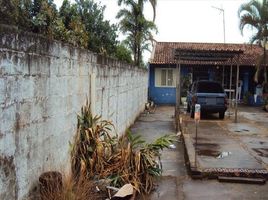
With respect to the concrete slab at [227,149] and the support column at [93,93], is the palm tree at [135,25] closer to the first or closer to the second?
the concrete slab at [227,149]

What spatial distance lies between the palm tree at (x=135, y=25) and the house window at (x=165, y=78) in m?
2.58

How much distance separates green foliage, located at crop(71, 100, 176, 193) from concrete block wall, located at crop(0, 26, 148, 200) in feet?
1.04

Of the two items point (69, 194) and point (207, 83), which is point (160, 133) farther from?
point (69, 194)

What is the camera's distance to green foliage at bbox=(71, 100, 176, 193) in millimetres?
7039

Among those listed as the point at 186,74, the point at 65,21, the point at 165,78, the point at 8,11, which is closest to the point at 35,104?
the point at 8,11

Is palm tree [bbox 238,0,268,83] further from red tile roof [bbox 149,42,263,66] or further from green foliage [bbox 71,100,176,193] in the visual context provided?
green foliage [bbox 71,100,176,193]

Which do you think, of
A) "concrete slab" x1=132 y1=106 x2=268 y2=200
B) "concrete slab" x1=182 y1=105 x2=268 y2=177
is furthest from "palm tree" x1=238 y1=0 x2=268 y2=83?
"concrete slab" x1=132 y1=106 x2=268 y2=200

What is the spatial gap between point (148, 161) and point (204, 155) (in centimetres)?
329

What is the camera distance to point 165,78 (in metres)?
32.3

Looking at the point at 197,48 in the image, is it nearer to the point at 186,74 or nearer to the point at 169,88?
the point at 186,74

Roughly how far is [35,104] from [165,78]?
90.4 feet

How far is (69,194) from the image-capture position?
17.4 feet

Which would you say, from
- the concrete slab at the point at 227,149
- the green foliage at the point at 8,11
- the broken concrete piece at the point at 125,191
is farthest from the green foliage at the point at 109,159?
the green foliage at the point at 8,11

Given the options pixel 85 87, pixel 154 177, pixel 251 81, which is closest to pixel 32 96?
pixel 85 87
